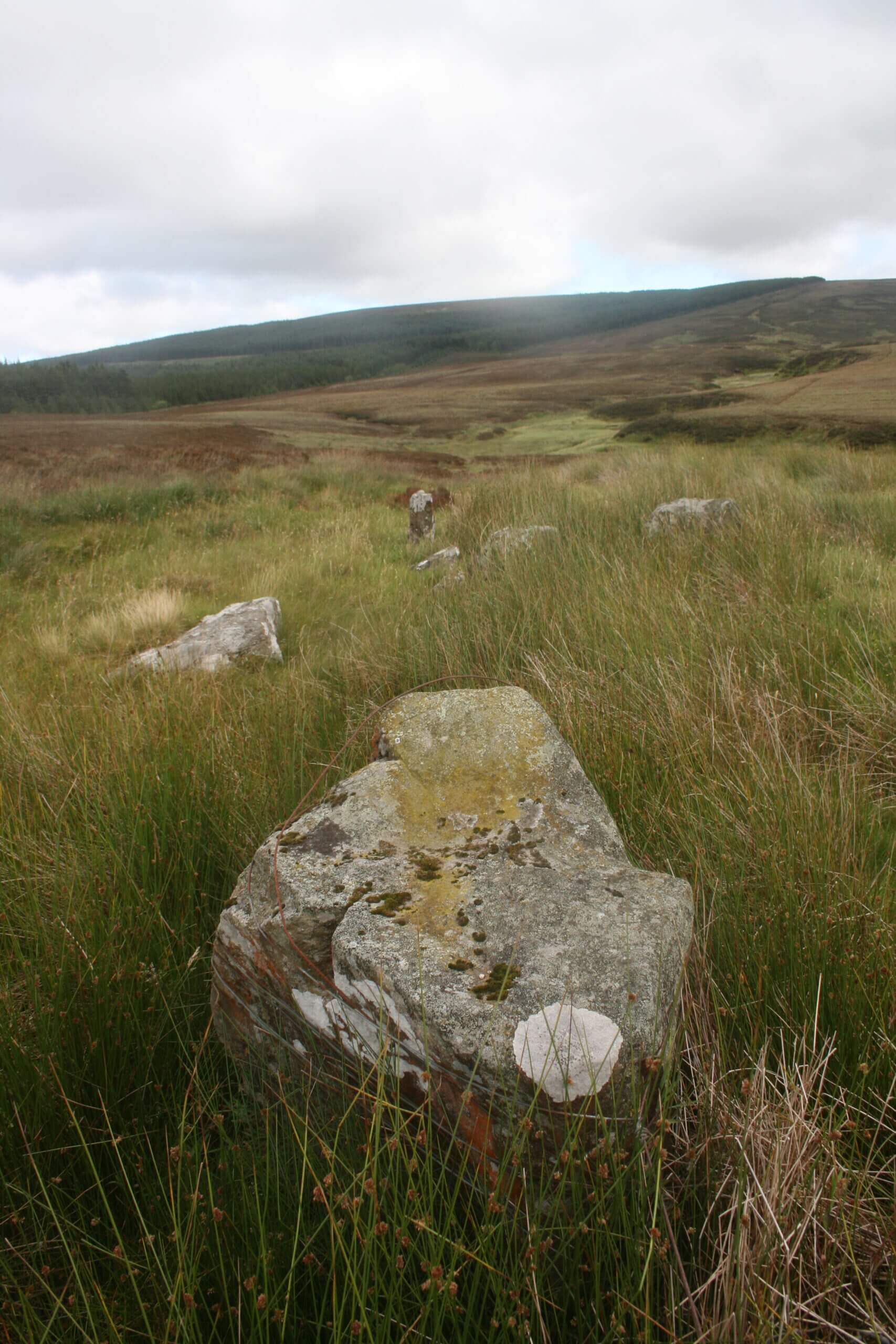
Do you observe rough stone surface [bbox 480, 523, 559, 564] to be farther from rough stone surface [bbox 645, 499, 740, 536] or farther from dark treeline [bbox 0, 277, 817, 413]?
dark treeline [bbox 0, 277, 817, 413]

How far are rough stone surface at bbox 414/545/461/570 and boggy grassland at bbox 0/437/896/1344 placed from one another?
3.06 meters

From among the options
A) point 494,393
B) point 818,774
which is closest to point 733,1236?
point 818,774

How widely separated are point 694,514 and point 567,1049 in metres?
5.80

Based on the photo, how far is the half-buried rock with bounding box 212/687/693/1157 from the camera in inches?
45.5

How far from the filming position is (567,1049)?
1112 mm

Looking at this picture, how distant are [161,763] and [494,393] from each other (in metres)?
39.4

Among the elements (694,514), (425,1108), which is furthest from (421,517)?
(425,1108)

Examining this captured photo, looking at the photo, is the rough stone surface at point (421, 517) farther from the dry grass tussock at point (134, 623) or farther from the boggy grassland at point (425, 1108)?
the boggy grassland at point (425, 1108)

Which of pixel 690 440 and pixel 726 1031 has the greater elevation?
pixel 690 440

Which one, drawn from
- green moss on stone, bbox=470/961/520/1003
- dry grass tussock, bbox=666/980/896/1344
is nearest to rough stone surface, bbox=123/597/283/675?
green moss on stone, bbox=470/961/520/1003

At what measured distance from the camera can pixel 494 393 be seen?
127 ft

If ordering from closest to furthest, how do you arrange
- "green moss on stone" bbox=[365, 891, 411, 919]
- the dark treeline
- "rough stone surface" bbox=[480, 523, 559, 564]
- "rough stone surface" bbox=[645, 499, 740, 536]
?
"green moss on stone" bbox=[365, 891, 411, 919] < "rough stone surface" bbox=[480, 523, 559, 564] < "rough stone surface" bbox=[645, 499, 740, 536] < the dark treeline

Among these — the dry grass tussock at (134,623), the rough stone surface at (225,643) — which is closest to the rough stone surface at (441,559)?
the rough stone surface at (225,643)

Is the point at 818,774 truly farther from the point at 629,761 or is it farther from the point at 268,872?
the point at 268,872
